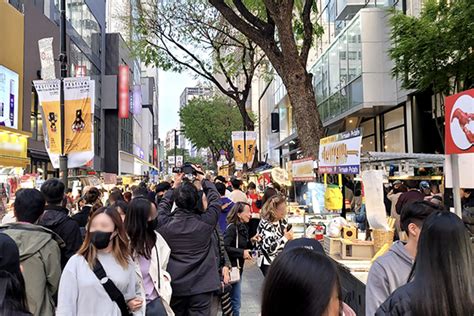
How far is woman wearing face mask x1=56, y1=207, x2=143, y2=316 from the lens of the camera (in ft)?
9.75

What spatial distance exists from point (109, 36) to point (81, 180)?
85.4 feet

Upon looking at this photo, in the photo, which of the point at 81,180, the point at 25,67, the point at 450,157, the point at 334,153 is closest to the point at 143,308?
the point at 450,157

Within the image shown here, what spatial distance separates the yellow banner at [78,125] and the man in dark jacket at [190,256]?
4565 mm

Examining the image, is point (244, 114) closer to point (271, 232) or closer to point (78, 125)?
point (78, 125)

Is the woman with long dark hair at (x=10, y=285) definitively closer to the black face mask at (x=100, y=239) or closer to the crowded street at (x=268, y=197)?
the crowded street at (x=268, y=197)

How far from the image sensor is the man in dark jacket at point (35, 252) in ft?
11.3

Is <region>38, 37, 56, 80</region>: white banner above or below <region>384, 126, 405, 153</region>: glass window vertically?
above

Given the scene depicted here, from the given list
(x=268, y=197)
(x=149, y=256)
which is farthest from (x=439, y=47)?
(x=149, y=256)

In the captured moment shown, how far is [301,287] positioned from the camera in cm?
158

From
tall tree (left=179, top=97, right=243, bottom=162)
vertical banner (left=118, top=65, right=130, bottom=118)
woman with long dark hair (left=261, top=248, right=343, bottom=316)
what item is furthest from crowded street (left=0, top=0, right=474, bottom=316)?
tall tree (left=179, top=97, right=243, bottom=162)

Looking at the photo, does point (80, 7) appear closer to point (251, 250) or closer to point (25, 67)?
point (25, 67)

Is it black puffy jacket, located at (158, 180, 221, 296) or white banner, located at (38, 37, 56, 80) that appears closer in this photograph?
black puffy jacket, located at (158, 180, 221, 296)

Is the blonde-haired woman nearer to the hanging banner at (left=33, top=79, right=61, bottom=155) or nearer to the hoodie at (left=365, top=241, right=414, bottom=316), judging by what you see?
the hoodie at (left=365, top=241, right=414, bottom=316)

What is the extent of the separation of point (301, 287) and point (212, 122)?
49.4 meters
